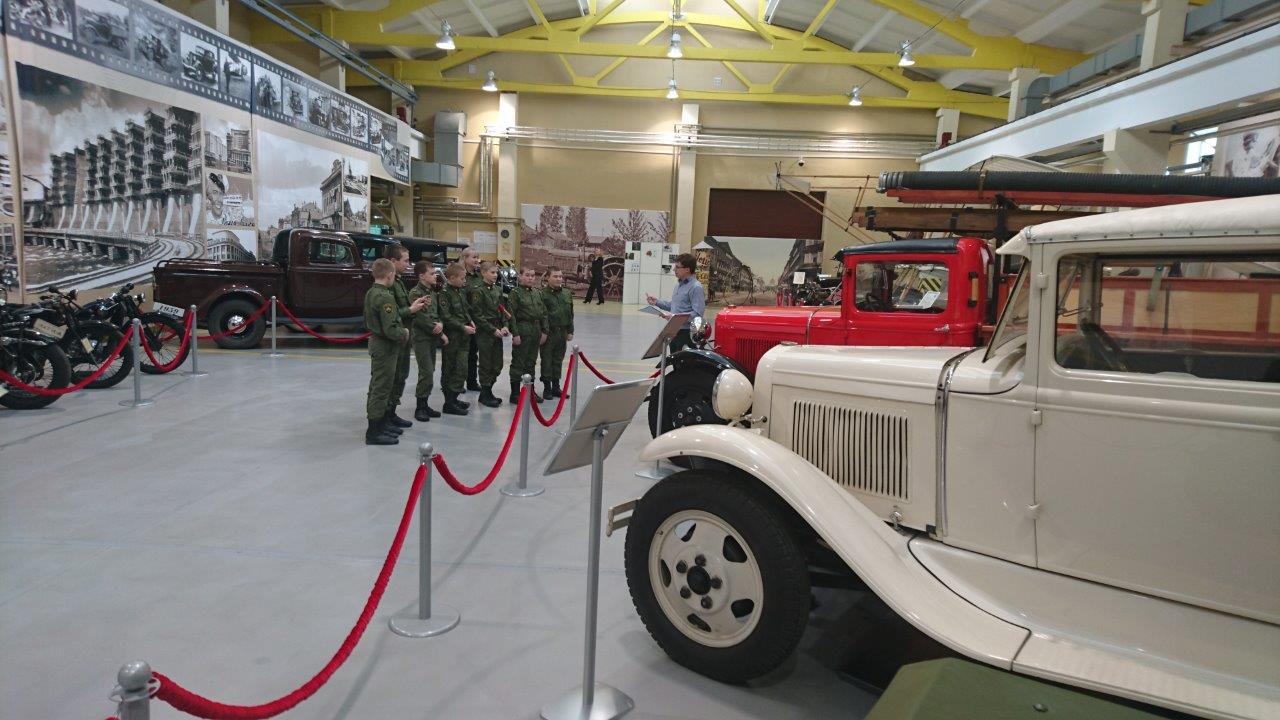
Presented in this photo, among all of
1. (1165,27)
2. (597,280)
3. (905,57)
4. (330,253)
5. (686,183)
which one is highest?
(905,57)

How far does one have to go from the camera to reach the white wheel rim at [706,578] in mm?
2582

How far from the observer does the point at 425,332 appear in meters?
6.41

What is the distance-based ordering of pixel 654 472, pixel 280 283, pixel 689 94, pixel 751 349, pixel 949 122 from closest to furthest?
pixel 654 472, pixel 751 349, pixel 280 283, pixel 949 122, pixel 689 94

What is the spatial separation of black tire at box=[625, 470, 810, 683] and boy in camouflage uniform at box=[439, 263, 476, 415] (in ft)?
14.4

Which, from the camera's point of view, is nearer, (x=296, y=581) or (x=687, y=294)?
(x=296, y=581)

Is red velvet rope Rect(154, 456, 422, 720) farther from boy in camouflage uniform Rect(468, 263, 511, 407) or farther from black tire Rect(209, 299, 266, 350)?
black tire Rect(209, 299, 266, 350)

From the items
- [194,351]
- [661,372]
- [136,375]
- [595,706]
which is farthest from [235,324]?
[595,706]

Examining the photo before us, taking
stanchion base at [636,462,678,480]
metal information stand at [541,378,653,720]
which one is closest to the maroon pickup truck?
stanchion base at [636,462,678,480]

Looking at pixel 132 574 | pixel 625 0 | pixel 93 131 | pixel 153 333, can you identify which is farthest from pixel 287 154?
pixel 132 574

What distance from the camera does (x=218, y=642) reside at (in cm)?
280

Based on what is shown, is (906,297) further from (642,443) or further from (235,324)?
(235,324)

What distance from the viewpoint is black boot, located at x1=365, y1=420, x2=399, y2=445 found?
5.74 meters

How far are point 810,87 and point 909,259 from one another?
1869 centimetres

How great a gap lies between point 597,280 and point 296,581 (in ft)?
63.7
